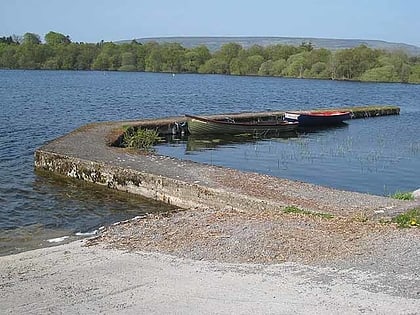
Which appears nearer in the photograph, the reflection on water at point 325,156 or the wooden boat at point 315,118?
the reflection on water at point 325,156

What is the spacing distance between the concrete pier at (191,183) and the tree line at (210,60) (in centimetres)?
8522

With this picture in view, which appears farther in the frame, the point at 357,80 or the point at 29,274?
the point at 357,80

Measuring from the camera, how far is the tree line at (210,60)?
99.2 metres

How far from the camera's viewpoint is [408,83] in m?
100

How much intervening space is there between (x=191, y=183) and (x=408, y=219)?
4.86 meters

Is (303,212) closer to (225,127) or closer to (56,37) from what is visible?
(225,127)

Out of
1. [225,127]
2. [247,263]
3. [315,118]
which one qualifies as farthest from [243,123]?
[247,263]

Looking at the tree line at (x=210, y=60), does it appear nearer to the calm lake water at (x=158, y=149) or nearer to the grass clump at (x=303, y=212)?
the calm lake water at (x=158, y=149)

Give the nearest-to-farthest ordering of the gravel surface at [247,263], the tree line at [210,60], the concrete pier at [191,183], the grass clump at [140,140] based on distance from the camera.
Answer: the gravel surface at [247,263], the concrete pier at [191,183], the grass clump at [140,140], the tree line at [210,60]

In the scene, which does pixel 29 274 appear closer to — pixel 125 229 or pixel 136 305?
pixel 136 305

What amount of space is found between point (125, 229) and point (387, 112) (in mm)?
38784

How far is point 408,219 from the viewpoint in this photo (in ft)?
33.3

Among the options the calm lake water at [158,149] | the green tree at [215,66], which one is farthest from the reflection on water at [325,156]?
the green tree at [215,66]

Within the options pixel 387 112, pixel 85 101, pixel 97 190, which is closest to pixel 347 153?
pixel 97 190
